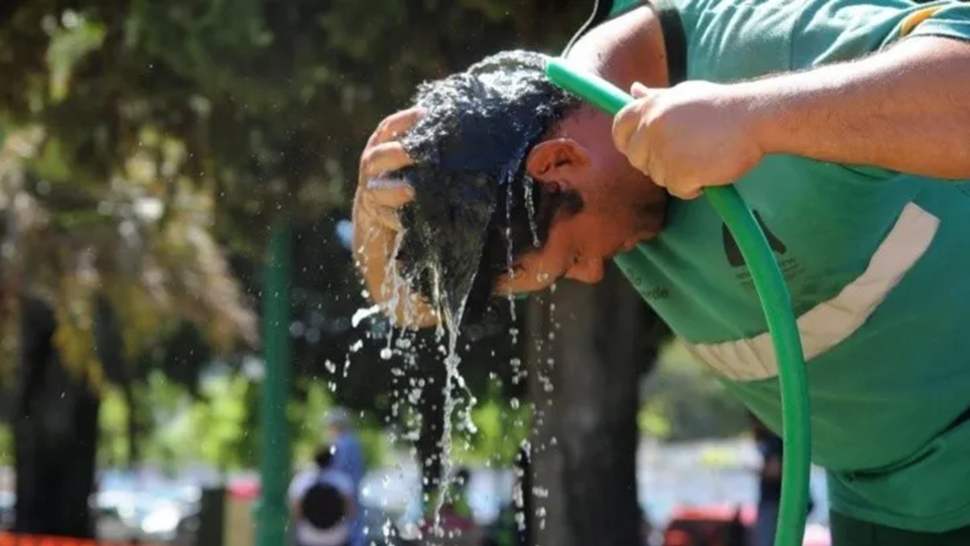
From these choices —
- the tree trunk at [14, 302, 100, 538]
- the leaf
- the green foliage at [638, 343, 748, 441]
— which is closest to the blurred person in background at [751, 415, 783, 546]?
the leaf

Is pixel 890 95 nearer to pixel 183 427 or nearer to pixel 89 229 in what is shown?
pixel 89 229

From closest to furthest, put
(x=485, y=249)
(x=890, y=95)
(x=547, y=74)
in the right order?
1. (x=890, y=95)
2. (x=547, y=74)
3. (x=485, y=249)

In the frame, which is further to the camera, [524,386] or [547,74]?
[524,386]

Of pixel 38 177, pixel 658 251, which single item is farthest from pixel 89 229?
pixel 658 251

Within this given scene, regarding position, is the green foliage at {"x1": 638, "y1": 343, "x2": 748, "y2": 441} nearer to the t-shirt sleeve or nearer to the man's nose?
the man's nose

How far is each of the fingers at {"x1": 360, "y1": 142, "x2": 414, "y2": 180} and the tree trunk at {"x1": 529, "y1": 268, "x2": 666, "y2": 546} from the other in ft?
15.7

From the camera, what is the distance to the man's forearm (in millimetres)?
1688

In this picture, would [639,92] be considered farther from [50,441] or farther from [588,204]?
[50,441]

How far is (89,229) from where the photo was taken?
12.3 metres

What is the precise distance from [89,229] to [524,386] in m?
4.85

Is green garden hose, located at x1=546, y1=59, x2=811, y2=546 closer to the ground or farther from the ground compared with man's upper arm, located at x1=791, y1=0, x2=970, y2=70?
closer to the ground

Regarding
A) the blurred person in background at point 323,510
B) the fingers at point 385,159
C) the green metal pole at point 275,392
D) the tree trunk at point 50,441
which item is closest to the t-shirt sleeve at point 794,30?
the fingers at point 385,159

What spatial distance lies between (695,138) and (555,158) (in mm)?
452

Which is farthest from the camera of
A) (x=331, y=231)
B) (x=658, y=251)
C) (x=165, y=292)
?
(x=165, y=292)
